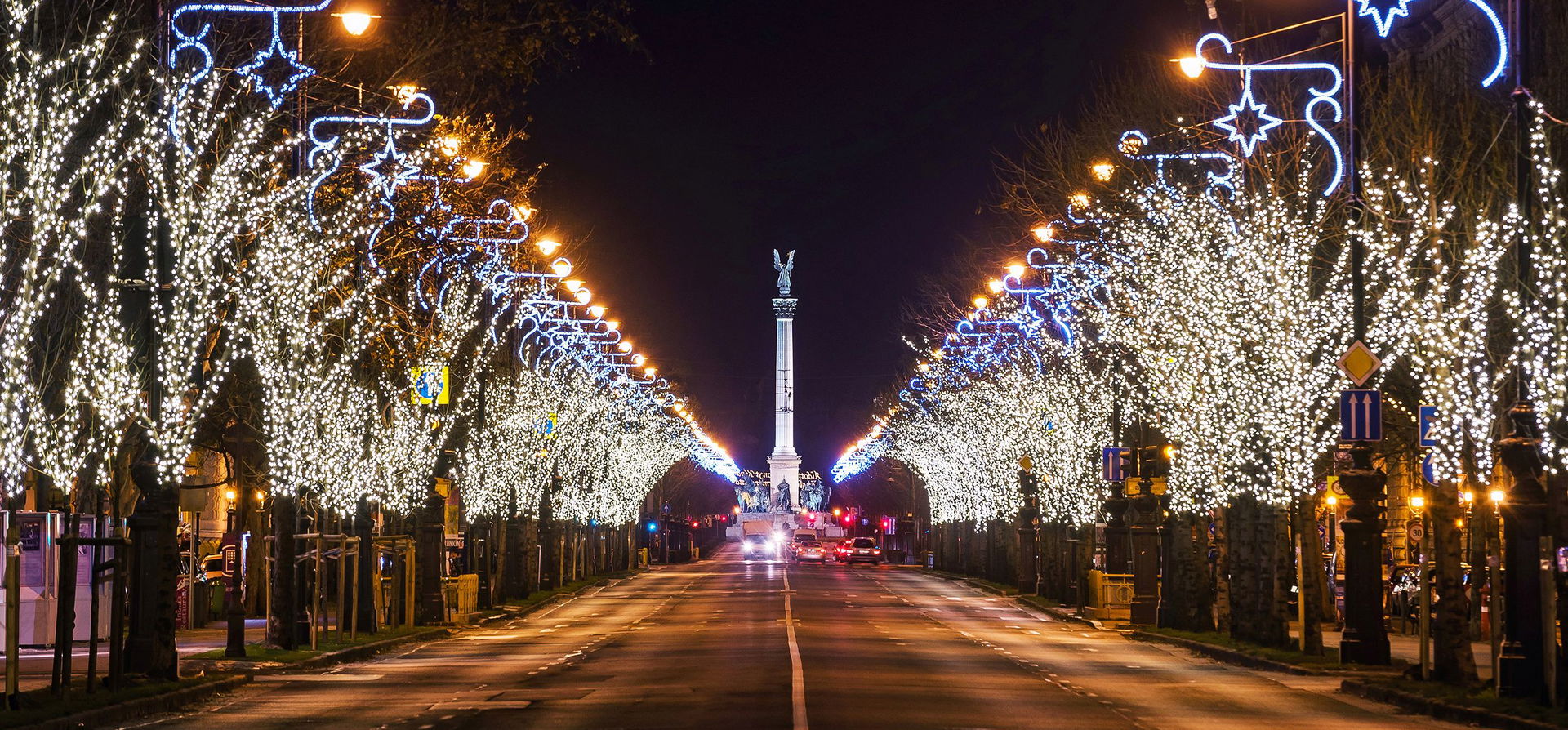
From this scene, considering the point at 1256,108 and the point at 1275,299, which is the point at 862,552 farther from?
the point at 1256,108

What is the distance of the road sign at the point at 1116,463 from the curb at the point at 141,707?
24376 mm

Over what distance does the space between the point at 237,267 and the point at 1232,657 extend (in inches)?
720

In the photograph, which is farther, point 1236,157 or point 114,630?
point 1236,157

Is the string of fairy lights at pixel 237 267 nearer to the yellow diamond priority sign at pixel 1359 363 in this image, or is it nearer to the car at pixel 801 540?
the yellow diamond priority sign at pixel 1359 363

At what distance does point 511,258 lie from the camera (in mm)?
43000

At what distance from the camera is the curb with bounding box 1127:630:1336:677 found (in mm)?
30859

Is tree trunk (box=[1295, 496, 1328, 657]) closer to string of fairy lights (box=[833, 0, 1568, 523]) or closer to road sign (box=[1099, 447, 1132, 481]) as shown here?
string of fairy lights (box=[833, 0, 1568, 523])

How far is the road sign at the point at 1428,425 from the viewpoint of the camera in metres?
25.4

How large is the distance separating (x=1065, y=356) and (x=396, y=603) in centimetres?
2057

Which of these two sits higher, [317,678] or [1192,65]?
[1192,65]

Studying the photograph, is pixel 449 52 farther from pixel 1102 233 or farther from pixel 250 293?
pixel 1102 233

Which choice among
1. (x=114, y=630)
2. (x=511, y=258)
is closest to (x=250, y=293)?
(x=114, y=630)

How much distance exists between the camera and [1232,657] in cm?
3478

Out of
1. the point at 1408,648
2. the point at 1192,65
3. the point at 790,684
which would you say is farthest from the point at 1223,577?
the point at 790,684
